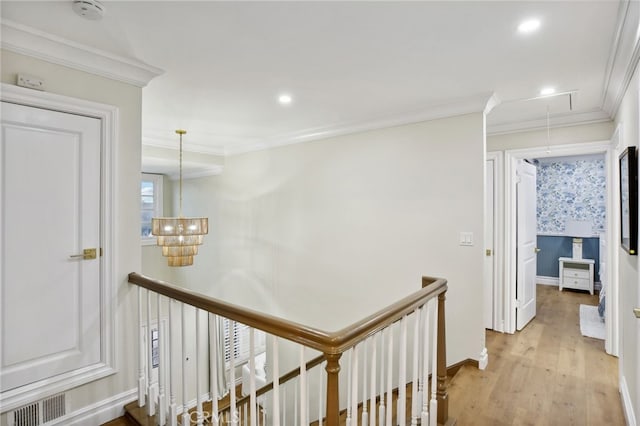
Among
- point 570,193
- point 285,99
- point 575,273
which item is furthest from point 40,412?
point 570,193

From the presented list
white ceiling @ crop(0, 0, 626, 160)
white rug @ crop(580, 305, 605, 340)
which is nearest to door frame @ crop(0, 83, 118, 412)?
white ceiling @ crop(0, 0, 626, 160)

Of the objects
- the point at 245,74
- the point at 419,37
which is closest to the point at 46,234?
the point at 245,74

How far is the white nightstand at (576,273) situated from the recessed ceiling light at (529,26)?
5.58m

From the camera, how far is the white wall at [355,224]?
2.98 m

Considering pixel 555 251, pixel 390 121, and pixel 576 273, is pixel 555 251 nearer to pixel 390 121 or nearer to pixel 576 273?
pixel 576 273

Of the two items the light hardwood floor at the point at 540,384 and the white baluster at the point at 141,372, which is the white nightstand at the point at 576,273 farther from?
the white baluster at the point at 141,372

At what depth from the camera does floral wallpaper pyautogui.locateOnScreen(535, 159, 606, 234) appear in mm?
6035

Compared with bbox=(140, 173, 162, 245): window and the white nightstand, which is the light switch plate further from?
bbox=(140, 173, 162, 245): window

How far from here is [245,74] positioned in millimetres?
2438

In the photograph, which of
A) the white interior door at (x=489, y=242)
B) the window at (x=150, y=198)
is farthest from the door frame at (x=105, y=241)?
the window at (x=150, y=198)

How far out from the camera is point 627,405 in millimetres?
2141

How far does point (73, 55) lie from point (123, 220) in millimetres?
1044

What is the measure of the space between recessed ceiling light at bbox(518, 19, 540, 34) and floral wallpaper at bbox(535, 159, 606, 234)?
556cm

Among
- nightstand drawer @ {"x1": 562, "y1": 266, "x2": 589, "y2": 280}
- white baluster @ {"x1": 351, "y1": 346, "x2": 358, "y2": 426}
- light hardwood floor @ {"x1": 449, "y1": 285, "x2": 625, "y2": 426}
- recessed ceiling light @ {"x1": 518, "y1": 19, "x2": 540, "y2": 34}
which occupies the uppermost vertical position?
recessed ceiling light @ {"x1": 518, "y1": 19, "x2": 540, "y2": 34}
